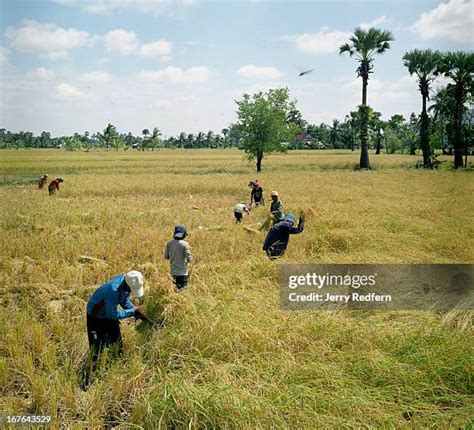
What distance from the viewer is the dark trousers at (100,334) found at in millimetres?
4375

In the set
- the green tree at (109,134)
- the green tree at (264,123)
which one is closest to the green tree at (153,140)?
the green tree at (109,134)

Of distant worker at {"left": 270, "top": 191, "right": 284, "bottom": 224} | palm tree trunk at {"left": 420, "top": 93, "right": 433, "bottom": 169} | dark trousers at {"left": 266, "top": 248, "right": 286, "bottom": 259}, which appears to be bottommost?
dark trousers at {"left": 266, "top": 248, "right": 286, "bottom": 259}

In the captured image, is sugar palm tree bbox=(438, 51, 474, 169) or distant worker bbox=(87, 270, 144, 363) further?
sugar palm tree bbox=(438, 51, 474, 169)

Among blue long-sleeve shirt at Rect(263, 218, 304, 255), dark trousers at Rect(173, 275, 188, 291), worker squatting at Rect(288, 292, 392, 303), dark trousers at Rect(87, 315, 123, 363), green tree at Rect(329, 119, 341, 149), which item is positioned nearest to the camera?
dark trousers at Rect(87, 315, 123, 363)

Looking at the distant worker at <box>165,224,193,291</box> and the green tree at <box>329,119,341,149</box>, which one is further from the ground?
the green tree at <box>329,119,341,149</box>

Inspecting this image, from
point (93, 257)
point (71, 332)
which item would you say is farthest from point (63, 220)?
point (71, 332)

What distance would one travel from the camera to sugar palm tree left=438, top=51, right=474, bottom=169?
32.3 meters

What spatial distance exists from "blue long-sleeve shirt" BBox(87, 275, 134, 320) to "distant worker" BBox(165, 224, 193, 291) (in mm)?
1637

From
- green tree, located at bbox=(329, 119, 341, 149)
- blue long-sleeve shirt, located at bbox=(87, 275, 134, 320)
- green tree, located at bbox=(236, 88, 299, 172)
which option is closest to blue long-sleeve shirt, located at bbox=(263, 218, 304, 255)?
blue long-sleeve shirt, located at bbox=(87, 275, 134, 320)

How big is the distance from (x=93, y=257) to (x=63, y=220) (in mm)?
4621

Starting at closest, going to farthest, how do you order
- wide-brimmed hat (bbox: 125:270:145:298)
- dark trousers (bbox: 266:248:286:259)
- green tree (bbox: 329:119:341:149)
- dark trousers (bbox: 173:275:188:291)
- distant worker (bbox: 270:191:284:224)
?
wide-brimmed hat (bbox: 125:270:145:298) → dark trousers (bbox: 173:275:188:291) → dark trousers (bbox: 266:248:286:259) → distant worker (bbox: 270:191:284:224) → green tree (bbox: 329:119:341:149)

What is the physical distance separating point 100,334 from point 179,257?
1881mm

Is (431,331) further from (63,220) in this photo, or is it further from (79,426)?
(63,220)

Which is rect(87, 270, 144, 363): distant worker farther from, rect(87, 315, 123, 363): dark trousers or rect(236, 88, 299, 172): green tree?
rect(236, 88, 299, 172): green tree
